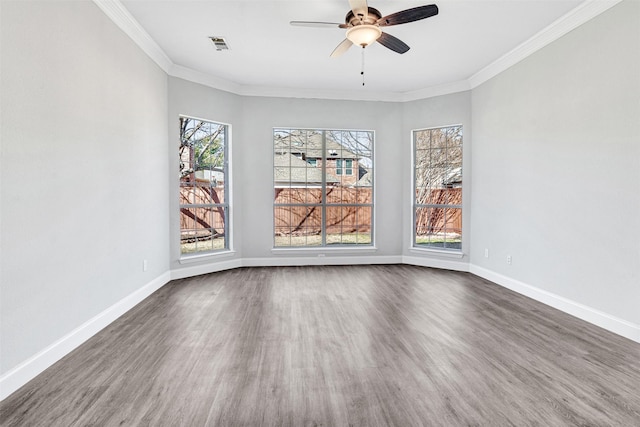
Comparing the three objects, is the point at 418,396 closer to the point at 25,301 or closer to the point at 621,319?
the point at 621,319

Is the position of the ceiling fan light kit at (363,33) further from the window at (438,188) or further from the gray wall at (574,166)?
the window at (438,188)

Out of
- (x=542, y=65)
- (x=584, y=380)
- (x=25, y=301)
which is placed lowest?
(x=584, y=380)

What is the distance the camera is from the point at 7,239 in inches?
78.1

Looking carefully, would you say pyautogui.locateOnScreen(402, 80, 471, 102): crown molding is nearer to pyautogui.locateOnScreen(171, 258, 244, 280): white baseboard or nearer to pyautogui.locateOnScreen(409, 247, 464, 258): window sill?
pyautogui.locateOnScreen(409, 247, 464, 258): window sill

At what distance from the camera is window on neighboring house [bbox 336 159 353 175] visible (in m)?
5.97

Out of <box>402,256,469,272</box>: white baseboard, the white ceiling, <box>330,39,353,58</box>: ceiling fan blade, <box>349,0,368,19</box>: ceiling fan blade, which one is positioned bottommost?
<box>402,256,469,272</box>: white baseboard

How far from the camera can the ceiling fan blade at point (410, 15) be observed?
Answer: 2633 mm

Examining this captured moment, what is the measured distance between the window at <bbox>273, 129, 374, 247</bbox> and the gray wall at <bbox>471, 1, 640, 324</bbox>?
2101 millimetres

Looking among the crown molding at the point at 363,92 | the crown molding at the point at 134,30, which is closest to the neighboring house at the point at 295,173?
the crown molding at the point at 363,92

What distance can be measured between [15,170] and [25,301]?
841mm

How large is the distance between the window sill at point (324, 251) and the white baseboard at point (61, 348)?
2414mm

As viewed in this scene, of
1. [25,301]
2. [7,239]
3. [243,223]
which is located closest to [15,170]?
[7,239]

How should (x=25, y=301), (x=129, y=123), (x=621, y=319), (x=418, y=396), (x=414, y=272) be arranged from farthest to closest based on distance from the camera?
1. (x=414, y=272)
2. (x=129, y=123)
3. (x=621, y=319)
4. (x=25, y=301)
5. (x=418, y=396)

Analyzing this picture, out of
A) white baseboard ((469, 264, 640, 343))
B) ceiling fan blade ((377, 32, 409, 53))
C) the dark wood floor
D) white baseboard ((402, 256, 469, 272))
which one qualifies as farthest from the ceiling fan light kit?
white baseboard ((402, 256, 469, 272))
